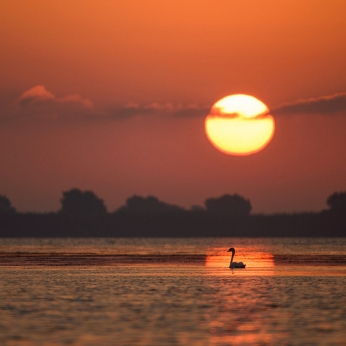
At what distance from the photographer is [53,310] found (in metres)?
31.4

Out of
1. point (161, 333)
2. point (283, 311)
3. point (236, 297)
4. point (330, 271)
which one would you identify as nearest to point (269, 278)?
point (330, 271)

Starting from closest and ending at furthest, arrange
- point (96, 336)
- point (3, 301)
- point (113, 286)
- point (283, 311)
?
point (96, 336) < point (283, 311) < point (3, 301) < point (113, 286)

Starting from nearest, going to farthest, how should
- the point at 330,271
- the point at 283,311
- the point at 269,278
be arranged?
the point at 283,311 → the point at 269,278 → the point at 330,271

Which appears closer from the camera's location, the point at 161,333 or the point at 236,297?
the point at 161,333

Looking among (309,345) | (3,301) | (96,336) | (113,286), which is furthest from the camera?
(113,286)

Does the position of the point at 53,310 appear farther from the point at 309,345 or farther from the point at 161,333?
the point at 309,345

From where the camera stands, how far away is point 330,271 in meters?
54.9

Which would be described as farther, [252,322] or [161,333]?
[252,322]

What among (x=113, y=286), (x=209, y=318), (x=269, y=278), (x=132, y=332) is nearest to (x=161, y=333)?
(x=132, y=332)

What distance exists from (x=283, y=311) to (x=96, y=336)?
878 centimetres

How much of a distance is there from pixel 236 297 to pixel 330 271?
784 inches

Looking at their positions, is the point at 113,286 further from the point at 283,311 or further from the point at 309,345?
the point at 309,345

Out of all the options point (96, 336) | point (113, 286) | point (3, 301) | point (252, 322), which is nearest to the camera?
point (96, 336)

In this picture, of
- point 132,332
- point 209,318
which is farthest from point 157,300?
point 132,332
